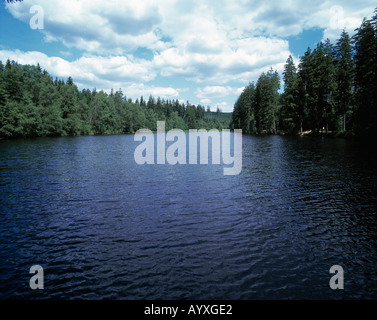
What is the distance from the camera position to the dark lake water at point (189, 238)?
7.61 metres

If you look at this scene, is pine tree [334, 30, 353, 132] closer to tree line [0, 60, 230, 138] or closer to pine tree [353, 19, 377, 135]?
pine tree [353, 19, 377, 135]

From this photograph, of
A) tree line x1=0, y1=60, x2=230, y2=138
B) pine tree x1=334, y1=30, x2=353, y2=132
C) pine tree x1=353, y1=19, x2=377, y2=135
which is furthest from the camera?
tree line x1=0, y1=60, x2=230, y2=138

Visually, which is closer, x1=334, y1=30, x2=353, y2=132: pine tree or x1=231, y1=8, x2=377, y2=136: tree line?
x1=231, y1=8, x2=377, y2=136: tree line

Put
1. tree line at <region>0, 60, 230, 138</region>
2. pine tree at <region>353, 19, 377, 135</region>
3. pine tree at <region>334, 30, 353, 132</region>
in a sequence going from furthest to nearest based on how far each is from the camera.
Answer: tree line at <region>0, 60, 230, 138</region> → pine tree at <region>334, 30, 353, 132</region> → pine tree at <region>353, 19, 377, 135</region>

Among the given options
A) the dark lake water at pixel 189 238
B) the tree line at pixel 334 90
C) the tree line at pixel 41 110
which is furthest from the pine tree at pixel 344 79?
the tree line at pixel 41 110

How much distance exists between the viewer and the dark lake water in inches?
299

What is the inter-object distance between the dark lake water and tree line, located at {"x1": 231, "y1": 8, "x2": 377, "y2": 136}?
141 feet

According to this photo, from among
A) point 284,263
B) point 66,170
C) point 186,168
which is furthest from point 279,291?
point 66,170

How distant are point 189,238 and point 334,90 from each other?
69922 mm

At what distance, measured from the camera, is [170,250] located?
9.73 meters

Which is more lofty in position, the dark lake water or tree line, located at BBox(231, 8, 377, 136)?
tree line, located at BBox(231, 8, 377, 136)

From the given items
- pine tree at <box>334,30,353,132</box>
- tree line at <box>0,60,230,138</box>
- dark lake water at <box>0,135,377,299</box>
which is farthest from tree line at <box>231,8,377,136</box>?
tree line at <box>0,60,230,138</box>
